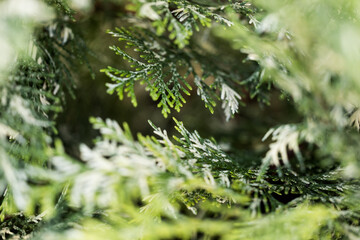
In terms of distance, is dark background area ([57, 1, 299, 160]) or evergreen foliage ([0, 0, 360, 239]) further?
dark background area ([57, 1, 299, 160])

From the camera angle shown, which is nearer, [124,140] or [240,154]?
[124,140]

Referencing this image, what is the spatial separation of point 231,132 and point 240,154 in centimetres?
55

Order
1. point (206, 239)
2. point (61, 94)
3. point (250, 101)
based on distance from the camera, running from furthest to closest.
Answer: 1. point (250, 101)
2. point (61, 94)
3. point (206, 239)

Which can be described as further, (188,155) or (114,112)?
(114,112)

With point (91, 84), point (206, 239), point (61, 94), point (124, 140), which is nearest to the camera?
point (124, 140)

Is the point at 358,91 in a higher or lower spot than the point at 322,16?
lower

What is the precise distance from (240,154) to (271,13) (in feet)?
2.45

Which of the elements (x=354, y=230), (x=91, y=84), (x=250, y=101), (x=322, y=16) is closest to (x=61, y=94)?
(x=91, y=84)

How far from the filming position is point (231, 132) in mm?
1900

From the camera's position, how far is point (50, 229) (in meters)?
0.76

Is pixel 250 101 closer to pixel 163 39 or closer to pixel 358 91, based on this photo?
pixel 163 39

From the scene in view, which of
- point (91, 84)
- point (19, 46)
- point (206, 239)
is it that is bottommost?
point (206, 239)

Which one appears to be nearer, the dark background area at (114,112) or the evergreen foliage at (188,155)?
the evergreen foliage at (188,155)

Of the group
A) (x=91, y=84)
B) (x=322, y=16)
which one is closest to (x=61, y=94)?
(x=91, y=84)
